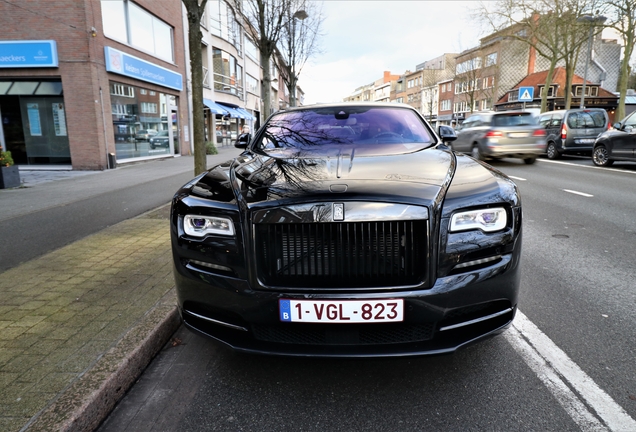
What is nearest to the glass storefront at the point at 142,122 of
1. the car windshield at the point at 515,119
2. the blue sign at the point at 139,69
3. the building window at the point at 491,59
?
the blue sign at the point at 139,69

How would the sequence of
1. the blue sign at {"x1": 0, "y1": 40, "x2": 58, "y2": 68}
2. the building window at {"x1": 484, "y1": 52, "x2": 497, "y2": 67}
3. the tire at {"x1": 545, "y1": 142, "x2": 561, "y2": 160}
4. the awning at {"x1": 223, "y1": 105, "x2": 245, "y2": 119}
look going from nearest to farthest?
the blue sign at {"x1": 0, "y1": 40, "x2": 58, "y2": 68}
the tire at {"x1": 545, "y1": 142, "x2": 561, "y2": 160}
the awning at {"x1": 223, "y1": 105, "x2": 245, "y2": 119}
the building window at {"x1": 484, "y1": 52, "x2": 497, "y2": 67}

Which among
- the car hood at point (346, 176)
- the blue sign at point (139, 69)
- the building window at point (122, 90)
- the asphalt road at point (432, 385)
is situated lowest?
the asphalt road at point (432, 385)

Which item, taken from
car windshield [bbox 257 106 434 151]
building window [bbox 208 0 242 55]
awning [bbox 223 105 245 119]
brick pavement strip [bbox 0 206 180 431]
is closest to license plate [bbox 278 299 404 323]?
brick pavement strip [bbox 0 206 180 431]

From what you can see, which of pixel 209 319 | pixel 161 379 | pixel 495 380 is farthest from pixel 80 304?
pixel 495 380

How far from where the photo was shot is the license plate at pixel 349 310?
205 cm

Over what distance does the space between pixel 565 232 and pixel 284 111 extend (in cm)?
406

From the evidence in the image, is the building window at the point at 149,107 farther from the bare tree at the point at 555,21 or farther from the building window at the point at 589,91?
the building window at the point at 589,91

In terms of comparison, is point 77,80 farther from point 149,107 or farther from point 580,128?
point 580,128

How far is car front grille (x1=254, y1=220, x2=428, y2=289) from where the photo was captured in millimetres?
2076

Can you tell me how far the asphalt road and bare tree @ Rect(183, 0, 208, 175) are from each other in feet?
13.9

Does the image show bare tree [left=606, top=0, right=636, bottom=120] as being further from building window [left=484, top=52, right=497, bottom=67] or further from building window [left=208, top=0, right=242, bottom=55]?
building window [left=484, top=52, right=497, bottom=67]

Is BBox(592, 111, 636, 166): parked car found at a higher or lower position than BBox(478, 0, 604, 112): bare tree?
lower

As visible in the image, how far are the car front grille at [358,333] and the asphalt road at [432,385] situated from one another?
0.12 meters

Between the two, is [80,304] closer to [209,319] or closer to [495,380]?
[209,319]
